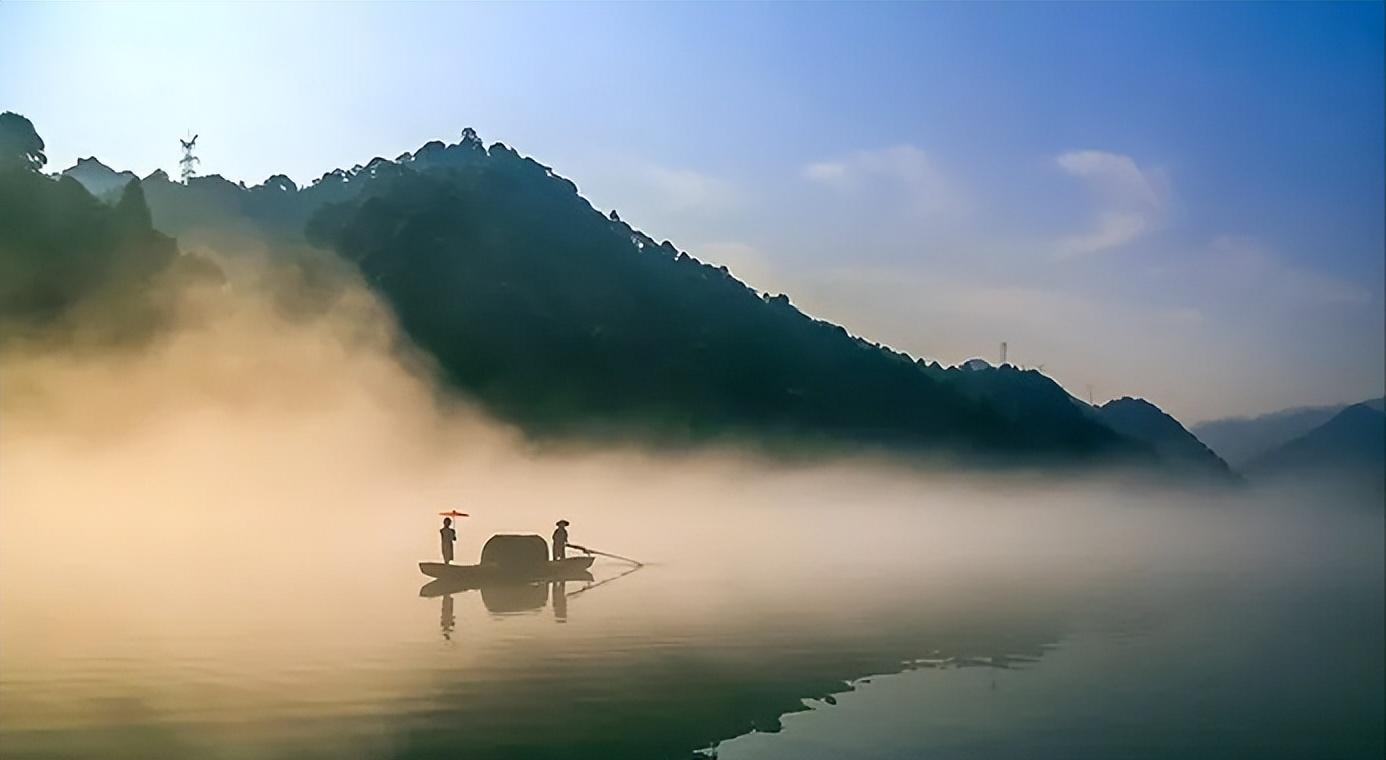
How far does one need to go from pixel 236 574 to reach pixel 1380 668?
741cm

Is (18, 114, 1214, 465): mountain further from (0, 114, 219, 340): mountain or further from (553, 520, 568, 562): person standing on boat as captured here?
(553, 520, 568, 562): person standing on boat

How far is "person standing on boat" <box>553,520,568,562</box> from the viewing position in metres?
8.79

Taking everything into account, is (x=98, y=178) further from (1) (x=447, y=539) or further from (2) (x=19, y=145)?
(1) (x=447, y=539)

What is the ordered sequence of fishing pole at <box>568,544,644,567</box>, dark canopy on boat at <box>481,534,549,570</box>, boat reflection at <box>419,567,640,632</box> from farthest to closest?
fishing pole at <box>568,544,644,567</box> → dark canopy on boat at <box>481,534,549,570</box> → boat reflection at <box>419,567,640,632</box>

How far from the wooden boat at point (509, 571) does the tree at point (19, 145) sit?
11.5 feet

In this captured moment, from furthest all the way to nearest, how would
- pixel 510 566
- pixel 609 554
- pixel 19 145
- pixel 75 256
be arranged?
pixel 609 554
pixel 510 566
pixel 75 256
pixel 19 145

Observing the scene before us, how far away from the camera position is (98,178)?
7762mm

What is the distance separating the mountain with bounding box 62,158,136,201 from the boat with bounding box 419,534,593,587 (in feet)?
10.6

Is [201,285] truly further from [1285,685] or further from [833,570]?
[1285,685]

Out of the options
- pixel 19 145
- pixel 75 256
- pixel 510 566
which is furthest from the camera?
pixel 510 566

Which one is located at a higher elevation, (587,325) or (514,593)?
(587,325)

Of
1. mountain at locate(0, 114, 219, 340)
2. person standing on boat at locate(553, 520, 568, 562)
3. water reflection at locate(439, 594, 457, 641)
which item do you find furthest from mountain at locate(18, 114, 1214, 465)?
water reflection at locate(439, 594, 457, 641)

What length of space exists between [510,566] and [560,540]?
19.8 inches

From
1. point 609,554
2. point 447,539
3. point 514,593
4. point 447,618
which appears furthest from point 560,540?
point 447,618
